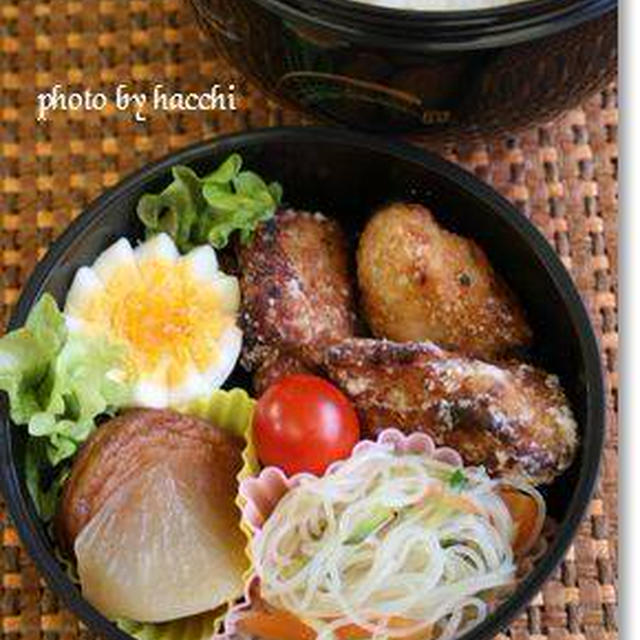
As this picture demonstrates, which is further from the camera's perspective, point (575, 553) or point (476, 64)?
point (575, 553)

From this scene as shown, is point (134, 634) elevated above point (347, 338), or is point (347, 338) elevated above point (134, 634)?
point (347, 338)

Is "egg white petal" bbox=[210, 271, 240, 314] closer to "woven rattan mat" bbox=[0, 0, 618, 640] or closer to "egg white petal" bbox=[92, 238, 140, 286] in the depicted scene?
"egg white petal" bbox=[92, 238, 140, 286]

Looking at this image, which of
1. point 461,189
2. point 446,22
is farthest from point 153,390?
point 446,22

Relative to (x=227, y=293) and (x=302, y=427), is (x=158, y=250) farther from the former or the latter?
(x=302, y=427)

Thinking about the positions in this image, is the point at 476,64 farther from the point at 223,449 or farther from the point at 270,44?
the point at 223,449

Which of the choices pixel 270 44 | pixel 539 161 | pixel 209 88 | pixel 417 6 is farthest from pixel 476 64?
pixel 209 88

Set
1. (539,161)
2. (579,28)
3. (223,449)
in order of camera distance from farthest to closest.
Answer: (539,161)
(223,449)
(579,28)

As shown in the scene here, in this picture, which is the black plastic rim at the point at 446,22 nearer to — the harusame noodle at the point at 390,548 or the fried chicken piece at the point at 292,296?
the fried chicken piece at the point at 292,296
